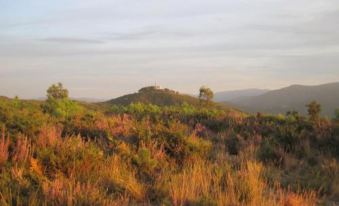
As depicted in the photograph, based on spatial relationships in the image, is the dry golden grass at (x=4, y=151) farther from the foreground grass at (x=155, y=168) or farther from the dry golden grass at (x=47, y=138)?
the dry golden grass at (x=47, y=138)

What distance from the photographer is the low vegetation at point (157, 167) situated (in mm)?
6066

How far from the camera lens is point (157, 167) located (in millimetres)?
8391

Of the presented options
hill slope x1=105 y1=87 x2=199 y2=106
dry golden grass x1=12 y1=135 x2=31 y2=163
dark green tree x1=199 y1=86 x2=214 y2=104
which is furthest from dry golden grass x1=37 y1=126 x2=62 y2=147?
hill slope x1=105 y1=87 x2=199 y2=106

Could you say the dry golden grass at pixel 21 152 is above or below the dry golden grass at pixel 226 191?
above

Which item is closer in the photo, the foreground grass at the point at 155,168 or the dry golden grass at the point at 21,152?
the foreground grass at the point at 155,168

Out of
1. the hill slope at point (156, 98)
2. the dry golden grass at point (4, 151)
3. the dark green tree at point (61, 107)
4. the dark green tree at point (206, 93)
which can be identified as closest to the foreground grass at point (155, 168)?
the dry golden grass at point (4, 151)

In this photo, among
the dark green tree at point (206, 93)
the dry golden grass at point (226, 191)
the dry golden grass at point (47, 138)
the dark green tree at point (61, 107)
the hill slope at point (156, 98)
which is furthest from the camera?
the hill slope at point (156, 98)

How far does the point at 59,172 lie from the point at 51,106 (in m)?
12.9

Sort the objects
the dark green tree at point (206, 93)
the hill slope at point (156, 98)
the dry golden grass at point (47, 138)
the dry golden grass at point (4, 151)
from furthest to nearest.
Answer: the hill slope at point (156, 98), the dark green tree at point (206, 93), the dry golden grass at point (47, 138), the dry golden grass at point (4, 151)

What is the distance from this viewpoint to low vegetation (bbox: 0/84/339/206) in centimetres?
607

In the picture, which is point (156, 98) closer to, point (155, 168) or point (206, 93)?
point (206, 93)

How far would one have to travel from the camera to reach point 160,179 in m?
7.30

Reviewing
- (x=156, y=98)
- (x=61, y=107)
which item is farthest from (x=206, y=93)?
(x=61, y=107)

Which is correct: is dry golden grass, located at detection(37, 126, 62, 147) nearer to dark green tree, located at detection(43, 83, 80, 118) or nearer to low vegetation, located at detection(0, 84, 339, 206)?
low vegetation, located at detection(0, 84, 339, 206)
